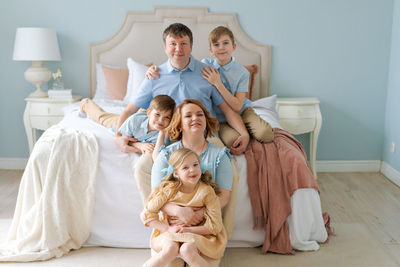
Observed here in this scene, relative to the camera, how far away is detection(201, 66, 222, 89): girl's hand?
2766mm

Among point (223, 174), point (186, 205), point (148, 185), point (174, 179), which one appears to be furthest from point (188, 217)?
point (148, 185)

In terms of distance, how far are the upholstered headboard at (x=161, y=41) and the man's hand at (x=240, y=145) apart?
1.69m

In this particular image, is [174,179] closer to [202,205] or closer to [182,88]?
[202,205]

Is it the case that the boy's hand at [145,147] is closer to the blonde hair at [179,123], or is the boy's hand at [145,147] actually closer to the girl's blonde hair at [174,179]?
the blonde hair at [179,123]

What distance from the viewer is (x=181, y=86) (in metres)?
2.76

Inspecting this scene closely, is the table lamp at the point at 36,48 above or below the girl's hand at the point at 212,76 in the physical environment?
above

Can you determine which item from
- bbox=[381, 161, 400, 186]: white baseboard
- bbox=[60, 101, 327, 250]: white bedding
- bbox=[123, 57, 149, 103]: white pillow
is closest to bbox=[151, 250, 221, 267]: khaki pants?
bbox=[60, 101, 327, 250]: white bedding

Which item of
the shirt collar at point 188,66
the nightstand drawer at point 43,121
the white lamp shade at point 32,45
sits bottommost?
the nightstand drawer at point 43,121

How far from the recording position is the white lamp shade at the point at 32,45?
4.09m

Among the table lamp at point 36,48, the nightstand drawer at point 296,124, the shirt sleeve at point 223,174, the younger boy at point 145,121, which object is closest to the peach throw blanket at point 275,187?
the shirt sleeve at point 223,174

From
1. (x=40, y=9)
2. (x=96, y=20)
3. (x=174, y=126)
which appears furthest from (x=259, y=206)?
(x=40, y=9)

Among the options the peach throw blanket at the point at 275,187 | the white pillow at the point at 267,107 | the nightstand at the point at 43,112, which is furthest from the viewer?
the nightstand at the point at 43,112

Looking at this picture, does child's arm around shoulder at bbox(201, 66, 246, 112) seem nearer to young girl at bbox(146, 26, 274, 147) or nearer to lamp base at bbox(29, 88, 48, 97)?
young girl at bbox(146, 26, 274, 147)

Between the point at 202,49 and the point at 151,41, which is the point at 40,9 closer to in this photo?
the point at 151,41
